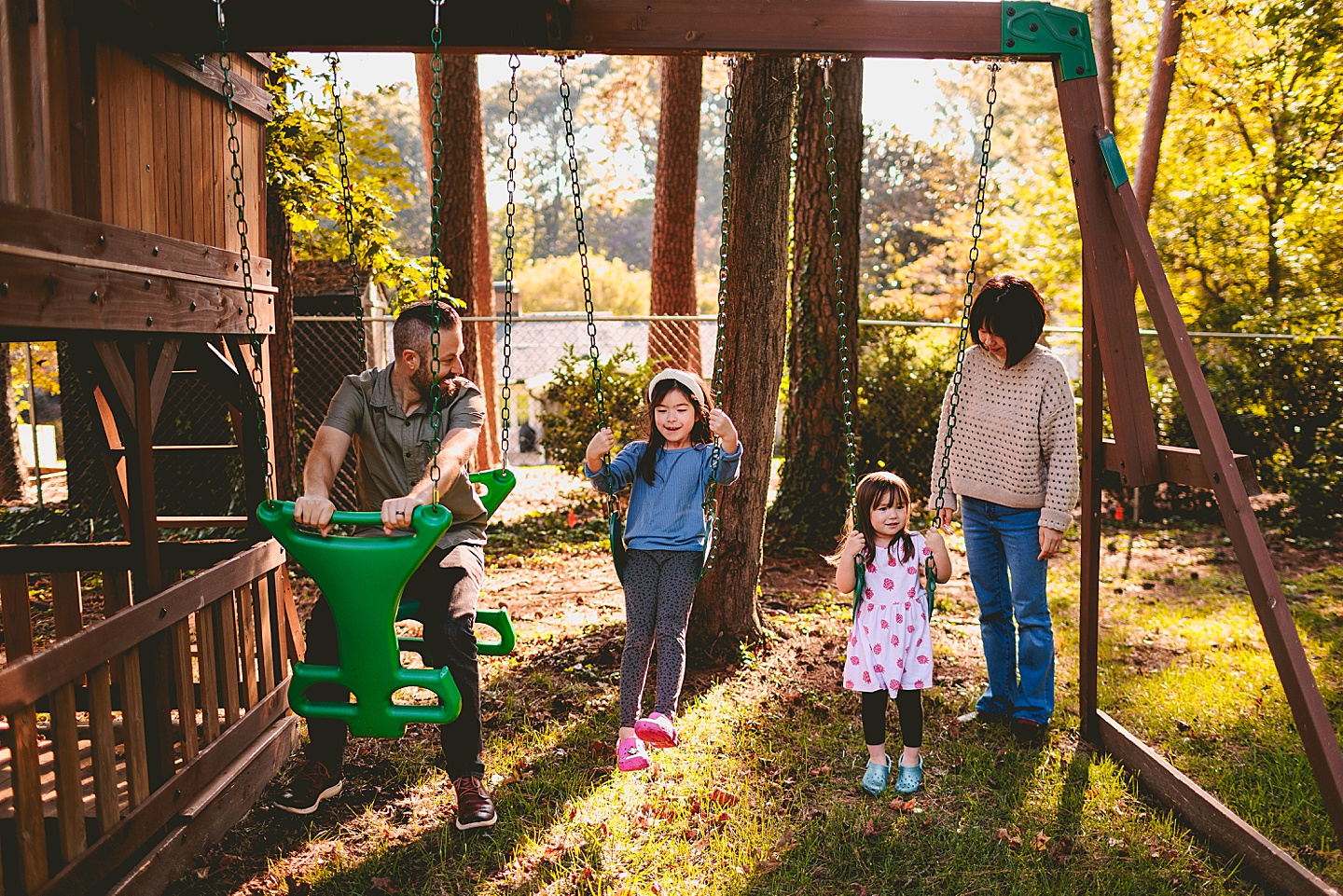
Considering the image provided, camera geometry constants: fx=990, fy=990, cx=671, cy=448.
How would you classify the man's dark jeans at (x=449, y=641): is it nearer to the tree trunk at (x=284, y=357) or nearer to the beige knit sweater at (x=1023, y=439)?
the beige knit sweater at (x=1023, y=439)

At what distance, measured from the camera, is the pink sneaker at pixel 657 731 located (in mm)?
3549

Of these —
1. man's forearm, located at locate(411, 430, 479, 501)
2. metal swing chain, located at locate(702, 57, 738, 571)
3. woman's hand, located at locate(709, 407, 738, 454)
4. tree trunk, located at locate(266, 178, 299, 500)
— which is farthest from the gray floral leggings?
tree trunk, located at locate(266, 178, 299, 500)

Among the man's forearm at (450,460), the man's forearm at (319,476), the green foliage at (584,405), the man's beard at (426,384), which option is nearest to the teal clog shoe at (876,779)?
the man's forearm at (450,460)

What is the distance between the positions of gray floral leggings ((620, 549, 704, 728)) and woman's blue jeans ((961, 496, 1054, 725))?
1.29 meters

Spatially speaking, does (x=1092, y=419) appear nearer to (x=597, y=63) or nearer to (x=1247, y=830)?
(x=1247, y=830)

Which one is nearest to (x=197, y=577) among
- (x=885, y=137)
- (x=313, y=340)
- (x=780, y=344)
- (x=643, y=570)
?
(x=643, y=570)

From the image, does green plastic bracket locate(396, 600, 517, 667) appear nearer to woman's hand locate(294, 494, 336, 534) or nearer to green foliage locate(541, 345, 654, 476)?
woman's hand locate(294, 494, 336, 534)

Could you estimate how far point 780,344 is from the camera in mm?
5355

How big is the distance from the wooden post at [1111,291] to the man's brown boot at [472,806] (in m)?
2.72

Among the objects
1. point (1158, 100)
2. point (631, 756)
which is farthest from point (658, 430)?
point (1158, 100)

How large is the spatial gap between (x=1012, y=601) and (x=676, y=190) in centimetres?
798

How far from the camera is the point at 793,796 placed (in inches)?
154

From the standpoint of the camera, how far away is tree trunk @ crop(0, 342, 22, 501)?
10.9 metres

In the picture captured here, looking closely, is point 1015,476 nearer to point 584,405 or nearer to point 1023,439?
point 1023,439
